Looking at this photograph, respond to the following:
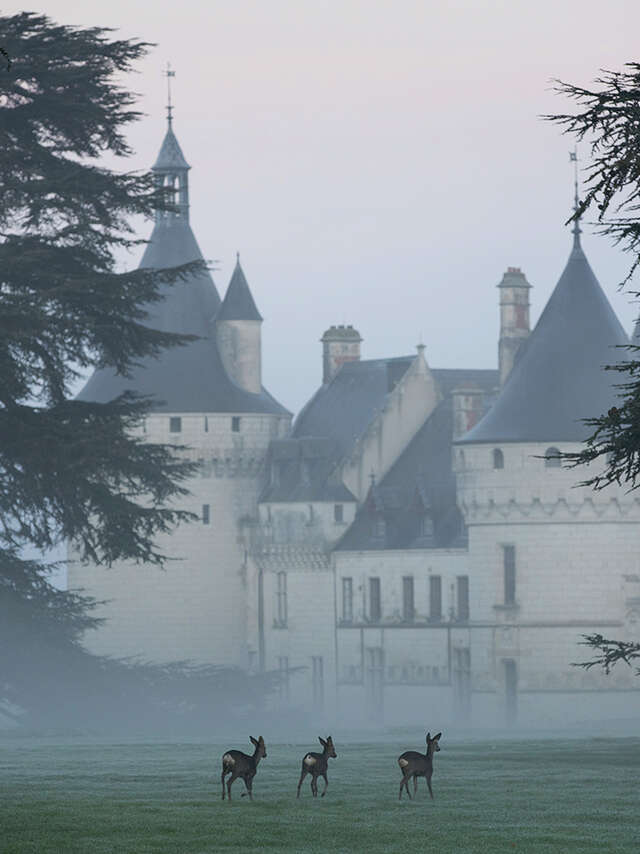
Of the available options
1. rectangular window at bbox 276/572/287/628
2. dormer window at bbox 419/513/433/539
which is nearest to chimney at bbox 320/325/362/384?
rectangular window at bbox 276/572/287/628

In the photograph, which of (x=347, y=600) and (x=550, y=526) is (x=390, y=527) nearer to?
(x=347, y=600)

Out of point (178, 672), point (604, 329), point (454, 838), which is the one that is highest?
point (604, 329)

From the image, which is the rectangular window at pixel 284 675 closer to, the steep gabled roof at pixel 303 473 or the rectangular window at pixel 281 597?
the rectangular window at pixel 281 597

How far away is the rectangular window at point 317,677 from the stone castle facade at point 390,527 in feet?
0.22

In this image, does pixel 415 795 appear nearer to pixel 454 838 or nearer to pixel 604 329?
pixel 454 838

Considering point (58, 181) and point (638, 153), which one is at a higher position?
point (58, 181)

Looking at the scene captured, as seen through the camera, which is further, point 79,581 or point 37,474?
point 79,581

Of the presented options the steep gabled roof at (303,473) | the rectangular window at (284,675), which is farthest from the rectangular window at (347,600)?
the steep gabled roof at (303,473)

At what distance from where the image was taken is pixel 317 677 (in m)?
79.1

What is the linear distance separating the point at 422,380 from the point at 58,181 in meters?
47.3

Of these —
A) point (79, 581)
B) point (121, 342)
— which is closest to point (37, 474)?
point (121, 342)

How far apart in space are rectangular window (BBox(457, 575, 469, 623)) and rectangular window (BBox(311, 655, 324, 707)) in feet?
22.5

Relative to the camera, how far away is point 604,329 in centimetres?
7006

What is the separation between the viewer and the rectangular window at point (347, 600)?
3086 inches
